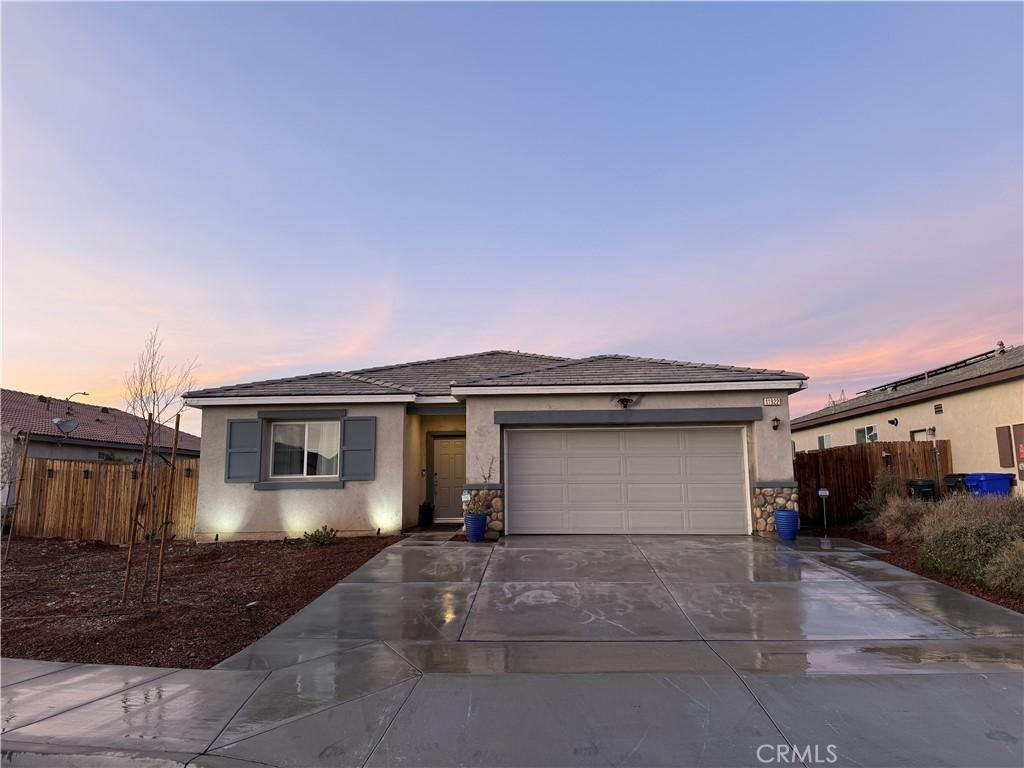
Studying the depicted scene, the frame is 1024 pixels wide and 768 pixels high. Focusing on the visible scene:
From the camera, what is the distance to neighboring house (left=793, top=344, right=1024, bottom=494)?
506 inches

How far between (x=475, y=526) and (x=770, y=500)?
19.5ft

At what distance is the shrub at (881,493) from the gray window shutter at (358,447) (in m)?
10.5

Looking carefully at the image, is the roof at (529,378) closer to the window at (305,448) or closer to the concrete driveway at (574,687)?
the window at (305,448)

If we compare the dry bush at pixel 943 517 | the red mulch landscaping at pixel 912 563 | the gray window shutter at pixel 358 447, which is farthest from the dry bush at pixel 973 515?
the gray window shutter at pixel 358 447

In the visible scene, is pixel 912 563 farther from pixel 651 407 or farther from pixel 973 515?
pixel 651 407

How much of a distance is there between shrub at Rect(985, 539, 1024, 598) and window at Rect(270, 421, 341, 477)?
11.5m

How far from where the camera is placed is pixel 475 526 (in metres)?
11.2

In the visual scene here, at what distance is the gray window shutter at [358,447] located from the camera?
12602mm

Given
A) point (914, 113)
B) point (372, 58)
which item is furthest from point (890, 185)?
point (372, 58)

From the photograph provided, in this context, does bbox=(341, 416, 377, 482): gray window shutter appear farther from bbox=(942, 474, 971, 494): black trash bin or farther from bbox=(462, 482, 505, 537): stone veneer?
bbox=(942, 474, 971, 494): black trash bin

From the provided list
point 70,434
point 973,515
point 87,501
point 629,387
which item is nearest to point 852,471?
point 973,515

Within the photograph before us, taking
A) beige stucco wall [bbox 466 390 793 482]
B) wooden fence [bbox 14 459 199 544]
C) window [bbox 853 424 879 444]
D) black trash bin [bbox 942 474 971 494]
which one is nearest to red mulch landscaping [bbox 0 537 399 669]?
wooden fence [bbox 14 459 199 544]

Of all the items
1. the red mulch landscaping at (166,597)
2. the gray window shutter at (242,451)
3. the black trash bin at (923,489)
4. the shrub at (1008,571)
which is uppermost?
the gray window shutter at (242,451)

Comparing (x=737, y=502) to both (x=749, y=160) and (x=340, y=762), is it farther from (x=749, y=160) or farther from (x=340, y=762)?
(x=340, y=762)
